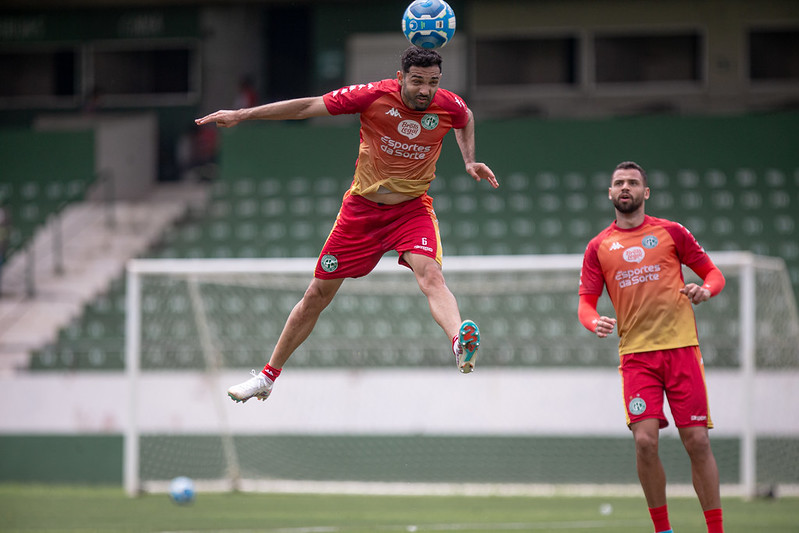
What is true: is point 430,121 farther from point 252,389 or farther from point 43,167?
point 43,167

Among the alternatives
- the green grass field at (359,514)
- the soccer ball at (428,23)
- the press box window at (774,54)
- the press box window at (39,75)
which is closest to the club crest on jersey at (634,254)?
the soccer ball at (428,23)

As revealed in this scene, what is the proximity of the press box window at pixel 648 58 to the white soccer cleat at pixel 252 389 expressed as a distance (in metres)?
12.9

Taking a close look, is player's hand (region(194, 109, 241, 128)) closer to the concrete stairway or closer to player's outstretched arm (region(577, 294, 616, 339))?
player's outstretched arm (region(577, 294, 616, 339))

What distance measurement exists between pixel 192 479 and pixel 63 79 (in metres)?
10.4

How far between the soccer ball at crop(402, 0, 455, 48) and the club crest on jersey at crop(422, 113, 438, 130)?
408mm

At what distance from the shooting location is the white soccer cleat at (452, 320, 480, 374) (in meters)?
6.21

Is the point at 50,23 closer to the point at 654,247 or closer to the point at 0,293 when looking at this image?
the point at 0,293

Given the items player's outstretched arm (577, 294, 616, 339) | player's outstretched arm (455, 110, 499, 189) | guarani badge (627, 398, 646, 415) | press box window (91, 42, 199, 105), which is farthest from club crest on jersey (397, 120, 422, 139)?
press box window (91, 42, 199, 105)

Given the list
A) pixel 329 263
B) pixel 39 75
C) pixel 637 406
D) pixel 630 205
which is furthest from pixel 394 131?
pixel 39 75

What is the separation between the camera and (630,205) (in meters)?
6.76

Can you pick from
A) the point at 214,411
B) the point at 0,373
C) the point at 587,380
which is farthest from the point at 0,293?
the point at 587,380

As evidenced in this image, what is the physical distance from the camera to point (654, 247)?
267 inches

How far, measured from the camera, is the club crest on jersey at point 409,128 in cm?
666

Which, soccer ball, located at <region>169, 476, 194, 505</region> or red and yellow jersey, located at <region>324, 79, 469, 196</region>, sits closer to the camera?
red and yellow jersey, located at <region>324, 79, 469, 196</region>
